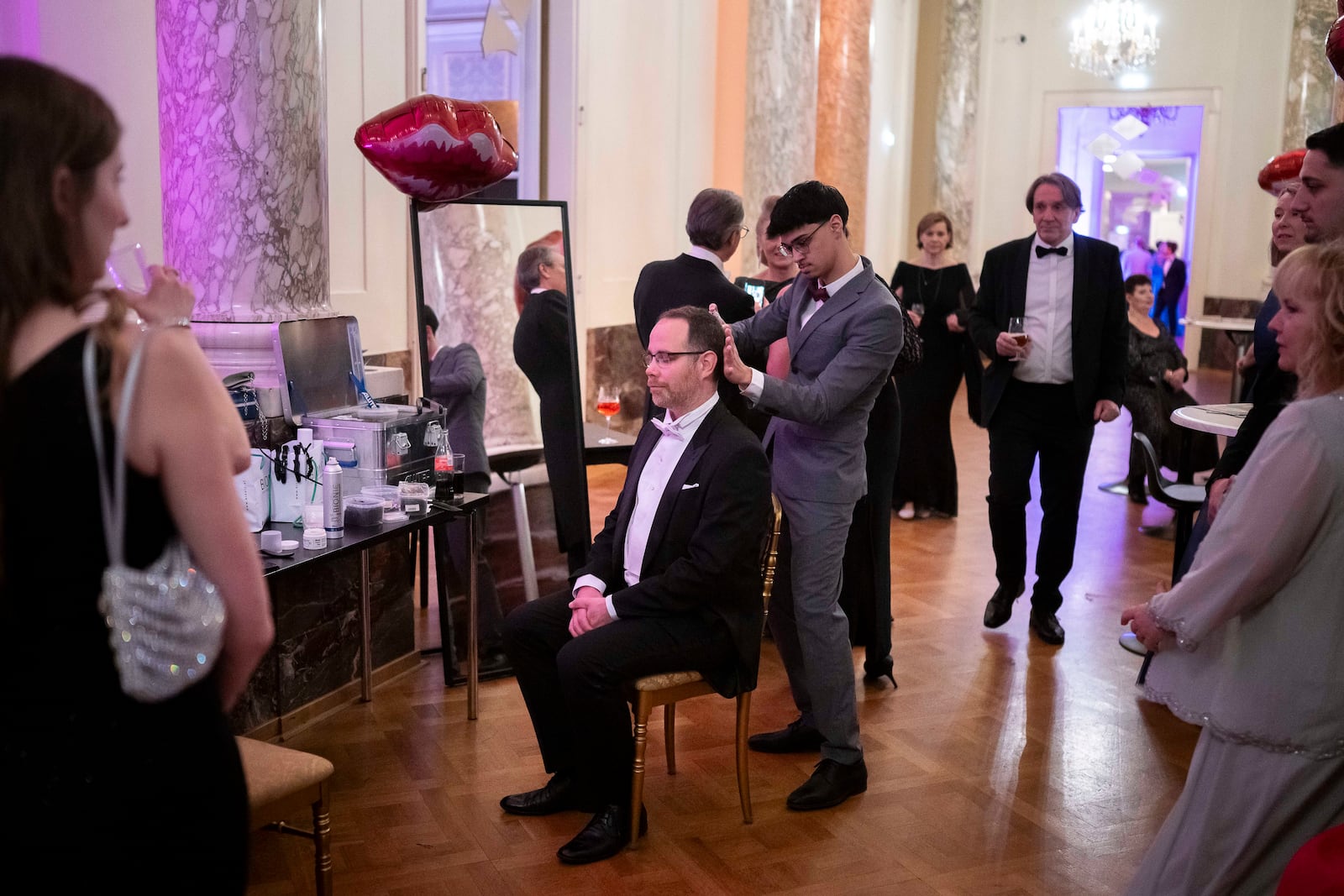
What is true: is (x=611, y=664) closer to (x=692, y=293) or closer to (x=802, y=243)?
(x=802, y=243)

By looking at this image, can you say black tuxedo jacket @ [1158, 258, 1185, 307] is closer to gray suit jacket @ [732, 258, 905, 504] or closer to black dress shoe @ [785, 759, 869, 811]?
gray suit jacket @ [732, 258, 905, 504]

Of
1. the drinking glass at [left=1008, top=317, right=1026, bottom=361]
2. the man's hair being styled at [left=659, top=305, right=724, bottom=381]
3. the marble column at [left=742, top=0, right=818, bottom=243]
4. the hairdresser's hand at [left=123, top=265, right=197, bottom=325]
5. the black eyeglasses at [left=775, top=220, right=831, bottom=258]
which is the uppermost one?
the marble column at [left=742, top=0, right=818, bottom=243]

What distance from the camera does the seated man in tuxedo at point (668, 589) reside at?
3006mm

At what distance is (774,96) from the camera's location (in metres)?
9.10

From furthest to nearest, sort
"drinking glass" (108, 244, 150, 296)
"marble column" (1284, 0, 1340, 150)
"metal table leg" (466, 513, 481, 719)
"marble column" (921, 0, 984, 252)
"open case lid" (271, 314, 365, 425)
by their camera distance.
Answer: "marble column" (921, 0, 984, 252) → "marble column" (1284, 0, 1340, 150) → "metal table leg" (466, 513, 481, 719) → "open case lid" (271, 314, 365, 425) → "drinking glass" (108, 244, 150, 296)

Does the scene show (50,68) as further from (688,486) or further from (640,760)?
(640,760)

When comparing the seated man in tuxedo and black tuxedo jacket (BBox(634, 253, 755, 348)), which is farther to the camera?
black tuxedo jacket (BBox(634, 253, 755, 348))

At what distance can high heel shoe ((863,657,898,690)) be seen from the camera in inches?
170

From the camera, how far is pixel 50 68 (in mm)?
1243

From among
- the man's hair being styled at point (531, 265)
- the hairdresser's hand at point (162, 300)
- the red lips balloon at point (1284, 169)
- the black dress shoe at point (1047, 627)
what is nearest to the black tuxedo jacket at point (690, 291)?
the man's hair being styled at point (531, 265)

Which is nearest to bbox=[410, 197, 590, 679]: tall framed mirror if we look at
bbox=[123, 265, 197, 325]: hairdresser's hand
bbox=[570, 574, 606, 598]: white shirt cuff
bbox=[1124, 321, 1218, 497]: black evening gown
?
bbox=[570, 574, 606, 598]: white shirt cuff

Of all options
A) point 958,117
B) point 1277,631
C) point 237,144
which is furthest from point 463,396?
point 958,117

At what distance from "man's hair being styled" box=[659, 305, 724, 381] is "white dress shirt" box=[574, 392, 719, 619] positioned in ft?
0.43

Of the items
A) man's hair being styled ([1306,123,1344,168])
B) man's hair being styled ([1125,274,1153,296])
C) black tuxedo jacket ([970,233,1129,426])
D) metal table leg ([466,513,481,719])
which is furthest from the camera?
man's hair being styled ([1125,274,1153,296])
